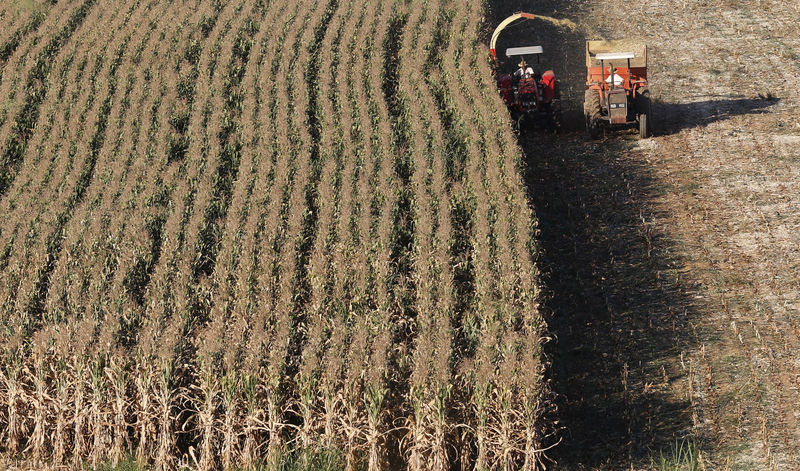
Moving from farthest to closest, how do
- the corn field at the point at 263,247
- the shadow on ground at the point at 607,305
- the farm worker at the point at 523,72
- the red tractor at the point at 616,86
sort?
the farm worker at the point at 523,72
the red tractor at the point at 616,86
the shadow on ground at the point at 607,305
the corn field at the point at 263,247

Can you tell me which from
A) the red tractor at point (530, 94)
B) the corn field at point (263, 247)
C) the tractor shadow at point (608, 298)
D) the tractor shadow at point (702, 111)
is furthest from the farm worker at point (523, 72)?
the tractor shadow at point (702, 111)

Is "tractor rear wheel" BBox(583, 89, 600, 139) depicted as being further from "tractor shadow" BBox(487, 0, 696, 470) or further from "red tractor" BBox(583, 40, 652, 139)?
"tractor shadow" BBox(487, 0, 696, 470)

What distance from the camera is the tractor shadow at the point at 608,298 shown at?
13.2 metres

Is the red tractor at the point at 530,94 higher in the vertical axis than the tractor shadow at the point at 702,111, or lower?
higher

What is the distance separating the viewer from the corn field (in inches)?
490

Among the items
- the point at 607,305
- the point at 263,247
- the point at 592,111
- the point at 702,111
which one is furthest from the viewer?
the point at 702,111

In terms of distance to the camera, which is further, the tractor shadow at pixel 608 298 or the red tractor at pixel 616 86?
the red tractor at pixel 616 86

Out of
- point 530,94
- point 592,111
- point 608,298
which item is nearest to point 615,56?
point 592,111

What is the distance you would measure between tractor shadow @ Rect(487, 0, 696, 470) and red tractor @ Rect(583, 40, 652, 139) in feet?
1.94

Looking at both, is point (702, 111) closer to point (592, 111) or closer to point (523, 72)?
point (592, 111)

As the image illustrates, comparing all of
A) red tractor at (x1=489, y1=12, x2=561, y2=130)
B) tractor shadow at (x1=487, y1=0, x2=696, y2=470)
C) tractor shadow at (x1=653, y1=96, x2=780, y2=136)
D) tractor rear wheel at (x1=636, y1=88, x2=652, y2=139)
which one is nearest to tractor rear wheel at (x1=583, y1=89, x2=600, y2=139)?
tractor shadow at (x1=487, y1=0, x2=696, y2=470)

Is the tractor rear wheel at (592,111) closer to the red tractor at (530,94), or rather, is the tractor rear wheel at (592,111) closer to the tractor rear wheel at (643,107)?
the red tractor at (530,94)

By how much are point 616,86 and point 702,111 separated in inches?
125

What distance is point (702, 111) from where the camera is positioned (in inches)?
950
